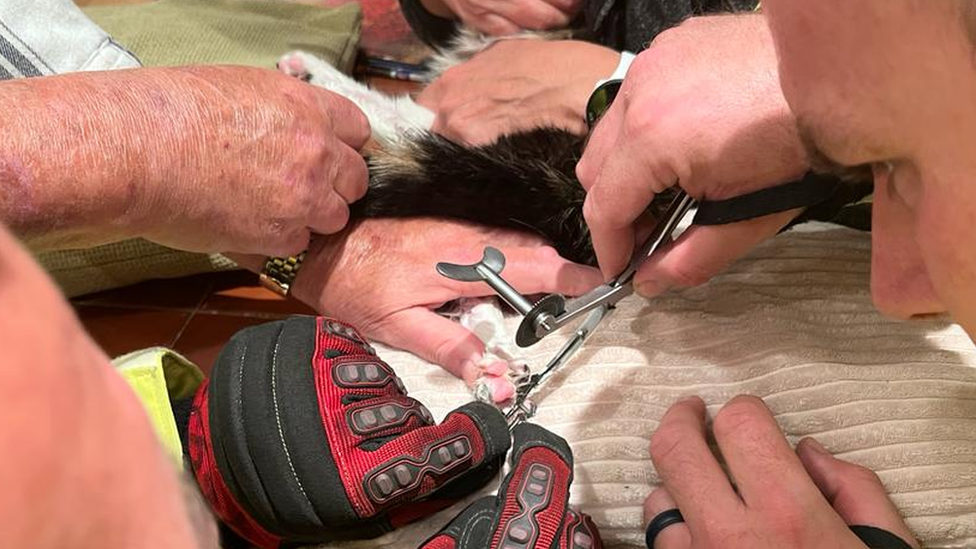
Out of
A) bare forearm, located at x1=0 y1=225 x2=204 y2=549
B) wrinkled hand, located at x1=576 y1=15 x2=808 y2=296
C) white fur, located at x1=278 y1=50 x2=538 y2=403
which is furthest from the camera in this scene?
white fur, located at x1=278 y1=50 x2=538 y2=403

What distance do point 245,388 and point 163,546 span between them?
0.51 m

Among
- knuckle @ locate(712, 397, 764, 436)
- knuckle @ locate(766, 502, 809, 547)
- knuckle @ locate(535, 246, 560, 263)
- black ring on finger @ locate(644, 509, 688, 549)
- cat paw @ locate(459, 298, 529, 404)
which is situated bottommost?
black ring on finger @ locate(644, 509, 688, 549)

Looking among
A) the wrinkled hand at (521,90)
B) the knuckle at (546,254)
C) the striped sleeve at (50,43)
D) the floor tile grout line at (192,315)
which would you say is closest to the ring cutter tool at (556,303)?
the knuckle at (546,254)

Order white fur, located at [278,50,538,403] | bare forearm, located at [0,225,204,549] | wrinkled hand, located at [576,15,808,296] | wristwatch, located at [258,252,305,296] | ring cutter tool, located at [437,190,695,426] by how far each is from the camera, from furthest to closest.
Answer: wristwatch, located at [258,252,305,296] → white fur, located at [278,50,538,403] → ring cutter tool, located at [437,190,695,426] → wrinkled hand, located at [576,15,808,296] → bare forearm, located at [0,225,204,549]

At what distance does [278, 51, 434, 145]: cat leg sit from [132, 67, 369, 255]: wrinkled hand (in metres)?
0.13

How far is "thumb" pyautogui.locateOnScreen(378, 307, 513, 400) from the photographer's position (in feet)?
3.02

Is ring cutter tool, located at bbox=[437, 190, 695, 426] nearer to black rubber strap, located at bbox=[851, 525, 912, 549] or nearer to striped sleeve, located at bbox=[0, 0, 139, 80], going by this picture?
black rubber strap, located at bbox=[851, 525, 912, 549]

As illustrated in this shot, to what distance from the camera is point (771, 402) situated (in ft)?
2.72

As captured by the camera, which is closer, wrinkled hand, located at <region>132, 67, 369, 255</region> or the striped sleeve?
wrinkled hand, located at <region>132, 67, 369, 255</region>

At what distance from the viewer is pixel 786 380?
0.83 metres

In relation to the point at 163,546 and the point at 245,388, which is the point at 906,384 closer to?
the point at 245,388

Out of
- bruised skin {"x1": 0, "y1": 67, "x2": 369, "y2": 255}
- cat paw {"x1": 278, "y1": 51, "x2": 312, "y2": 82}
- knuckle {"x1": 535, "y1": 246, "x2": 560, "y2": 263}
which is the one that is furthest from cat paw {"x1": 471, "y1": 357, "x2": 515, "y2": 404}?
cat paw {"x1": 278, "y1": 51, "x2": 312, "y2": 82}

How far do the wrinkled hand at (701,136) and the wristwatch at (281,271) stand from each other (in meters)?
0.42

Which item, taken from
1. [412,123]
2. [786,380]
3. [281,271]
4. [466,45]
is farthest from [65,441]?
[466,45]
